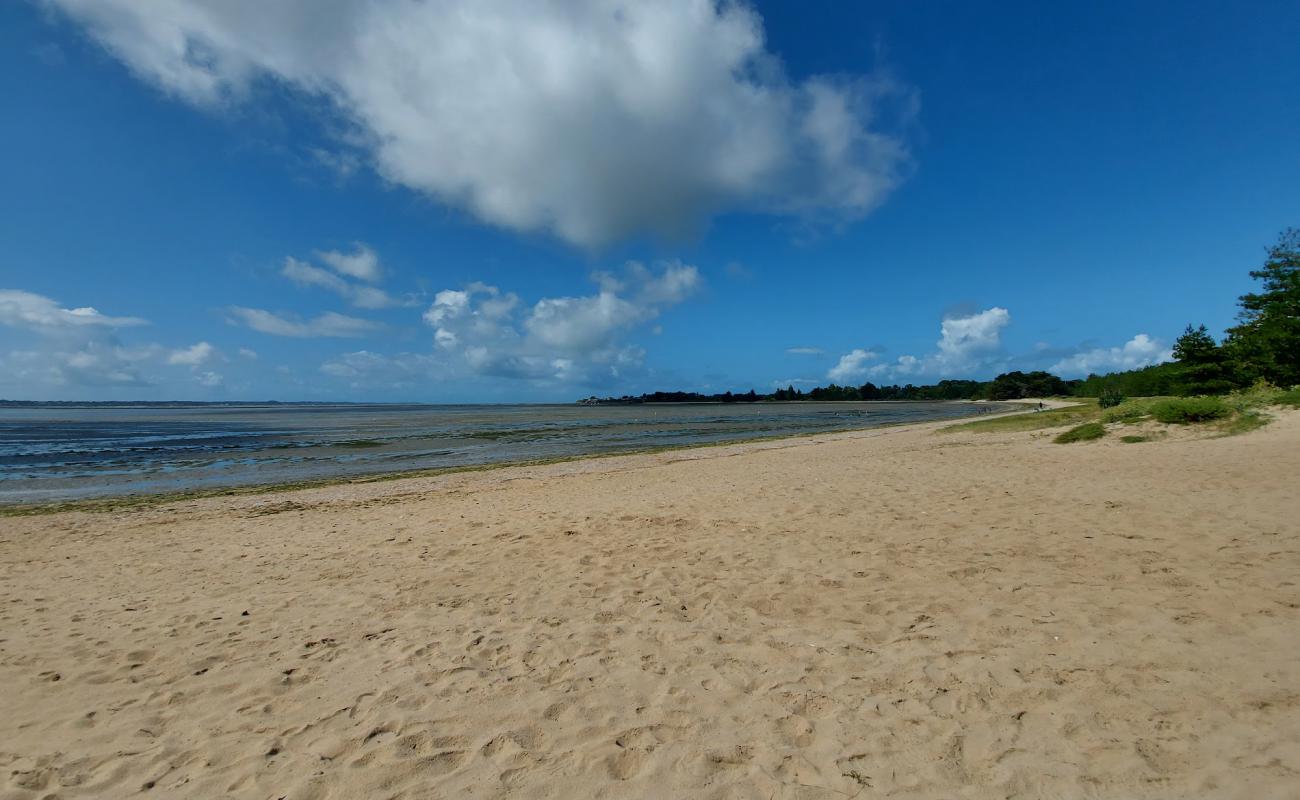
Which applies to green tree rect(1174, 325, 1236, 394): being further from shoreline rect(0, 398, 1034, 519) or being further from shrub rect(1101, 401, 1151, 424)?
shoreline rect(0, 398, 1034, 519)

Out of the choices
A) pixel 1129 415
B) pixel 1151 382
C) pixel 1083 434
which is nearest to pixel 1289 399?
pixel 1129 415

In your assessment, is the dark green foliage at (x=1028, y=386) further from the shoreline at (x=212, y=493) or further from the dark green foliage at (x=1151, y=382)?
the shoreline at (x=212, y=493)

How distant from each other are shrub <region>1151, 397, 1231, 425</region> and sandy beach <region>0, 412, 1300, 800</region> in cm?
996

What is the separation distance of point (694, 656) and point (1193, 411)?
22781mm

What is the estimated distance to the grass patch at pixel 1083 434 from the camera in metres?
20.0

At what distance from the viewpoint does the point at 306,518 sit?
14.0m

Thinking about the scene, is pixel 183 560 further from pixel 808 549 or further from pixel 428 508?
pixel 808 549

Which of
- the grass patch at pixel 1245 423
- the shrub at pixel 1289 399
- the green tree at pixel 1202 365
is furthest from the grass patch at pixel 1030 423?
the green tree at pixel 1202 365

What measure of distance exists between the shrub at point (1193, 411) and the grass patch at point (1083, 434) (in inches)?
73.8

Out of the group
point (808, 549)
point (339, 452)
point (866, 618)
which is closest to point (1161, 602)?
point (866, 618)

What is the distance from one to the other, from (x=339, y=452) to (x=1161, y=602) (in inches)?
1442

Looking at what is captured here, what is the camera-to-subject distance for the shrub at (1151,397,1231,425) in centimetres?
1941

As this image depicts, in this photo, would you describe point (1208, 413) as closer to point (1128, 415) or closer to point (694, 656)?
point (1128, 415)

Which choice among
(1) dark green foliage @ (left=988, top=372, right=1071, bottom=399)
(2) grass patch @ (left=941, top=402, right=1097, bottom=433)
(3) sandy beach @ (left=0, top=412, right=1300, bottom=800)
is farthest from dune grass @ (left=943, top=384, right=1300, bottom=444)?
(1) dark green foliage @ (left=988, top=372, right=1071, bottom=399)
